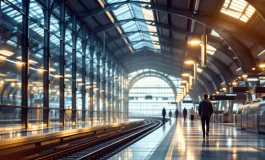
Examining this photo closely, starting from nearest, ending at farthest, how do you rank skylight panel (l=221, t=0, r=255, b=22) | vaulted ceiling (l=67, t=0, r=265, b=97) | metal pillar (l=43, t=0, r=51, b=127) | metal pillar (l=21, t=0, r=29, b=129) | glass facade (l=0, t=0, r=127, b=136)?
glass facade (l=0, t=0, r=127, b=136) < metal pillar (l=21, t=0, r=29, b=129) < skylight panel (l=221, t=0, r=255, b=22) < metal pillar (l=43, t=0, r=51, b=127) < vaulted ceiling (l=67, t=0, r=265, b=97)

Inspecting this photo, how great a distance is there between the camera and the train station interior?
14102 millimetres

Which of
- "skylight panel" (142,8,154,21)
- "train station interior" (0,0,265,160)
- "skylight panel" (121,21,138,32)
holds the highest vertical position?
"skylight panel" (121,21,138,32)

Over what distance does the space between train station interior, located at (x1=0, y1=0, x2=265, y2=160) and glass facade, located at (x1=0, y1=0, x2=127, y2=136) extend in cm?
6

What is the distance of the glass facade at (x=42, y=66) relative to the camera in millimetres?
20344

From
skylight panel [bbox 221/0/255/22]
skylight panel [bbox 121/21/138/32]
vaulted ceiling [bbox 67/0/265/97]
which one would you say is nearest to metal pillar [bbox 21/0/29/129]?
vaulted ceiling [bbox 67/0/265/97]

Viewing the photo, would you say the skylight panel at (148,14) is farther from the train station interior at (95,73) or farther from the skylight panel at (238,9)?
the skylight panel at (238,9)

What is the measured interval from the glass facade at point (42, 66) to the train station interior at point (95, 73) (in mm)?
63

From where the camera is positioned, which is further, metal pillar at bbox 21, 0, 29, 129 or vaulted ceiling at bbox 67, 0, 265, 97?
vaulted ceiling at bbox 67, 0, 265, 97

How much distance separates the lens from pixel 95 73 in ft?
141

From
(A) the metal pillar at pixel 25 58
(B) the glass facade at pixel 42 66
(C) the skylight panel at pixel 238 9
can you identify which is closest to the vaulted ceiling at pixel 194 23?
(C) the skylight panel at pixel 238 9

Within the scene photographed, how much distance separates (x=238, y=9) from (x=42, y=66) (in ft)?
45.1

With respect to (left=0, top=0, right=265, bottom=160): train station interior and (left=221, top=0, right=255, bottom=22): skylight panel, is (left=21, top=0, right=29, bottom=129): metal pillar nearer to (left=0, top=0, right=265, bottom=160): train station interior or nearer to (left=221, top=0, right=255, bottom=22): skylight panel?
(left=0, top=0, right=265, bottom=160): train station interior

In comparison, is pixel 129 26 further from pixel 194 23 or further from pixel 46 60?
pixel 46 60

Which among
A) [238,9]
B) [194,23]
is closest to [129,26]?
[194,23]
